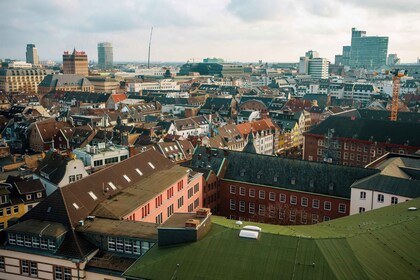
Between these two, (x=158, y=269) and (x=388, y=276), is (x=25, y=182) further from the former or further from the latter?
(x=388, y=276)

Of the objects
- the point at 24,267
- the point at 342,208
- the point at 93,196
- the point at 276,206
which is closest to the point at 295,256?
the point at 93,196

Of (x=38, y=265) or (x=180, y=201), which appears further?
(x=180, y=201)

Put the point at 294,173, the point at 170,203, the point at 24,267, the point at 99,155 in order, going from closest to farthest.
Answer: the point at 24,267 < the point at 170,203 < the point at 294,173 < the point at 99,155

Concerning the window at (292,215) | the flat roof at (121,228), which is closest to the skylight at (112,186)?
the flat roof at (121,228)

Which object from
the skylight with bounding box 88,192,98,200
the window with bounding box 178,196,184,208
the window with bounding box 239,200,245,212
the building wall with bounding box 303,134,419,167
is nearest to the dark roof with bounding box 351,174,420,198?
the window with bounding box 239,200,245,212

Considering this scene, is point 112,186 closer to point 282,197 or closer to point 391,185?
point 282,197

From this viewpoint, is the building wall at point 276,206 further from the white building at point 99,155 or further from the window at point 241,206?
the white building at point 99,155

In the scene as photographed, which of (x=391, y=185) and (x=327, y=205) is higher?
(x=391, y=185)
